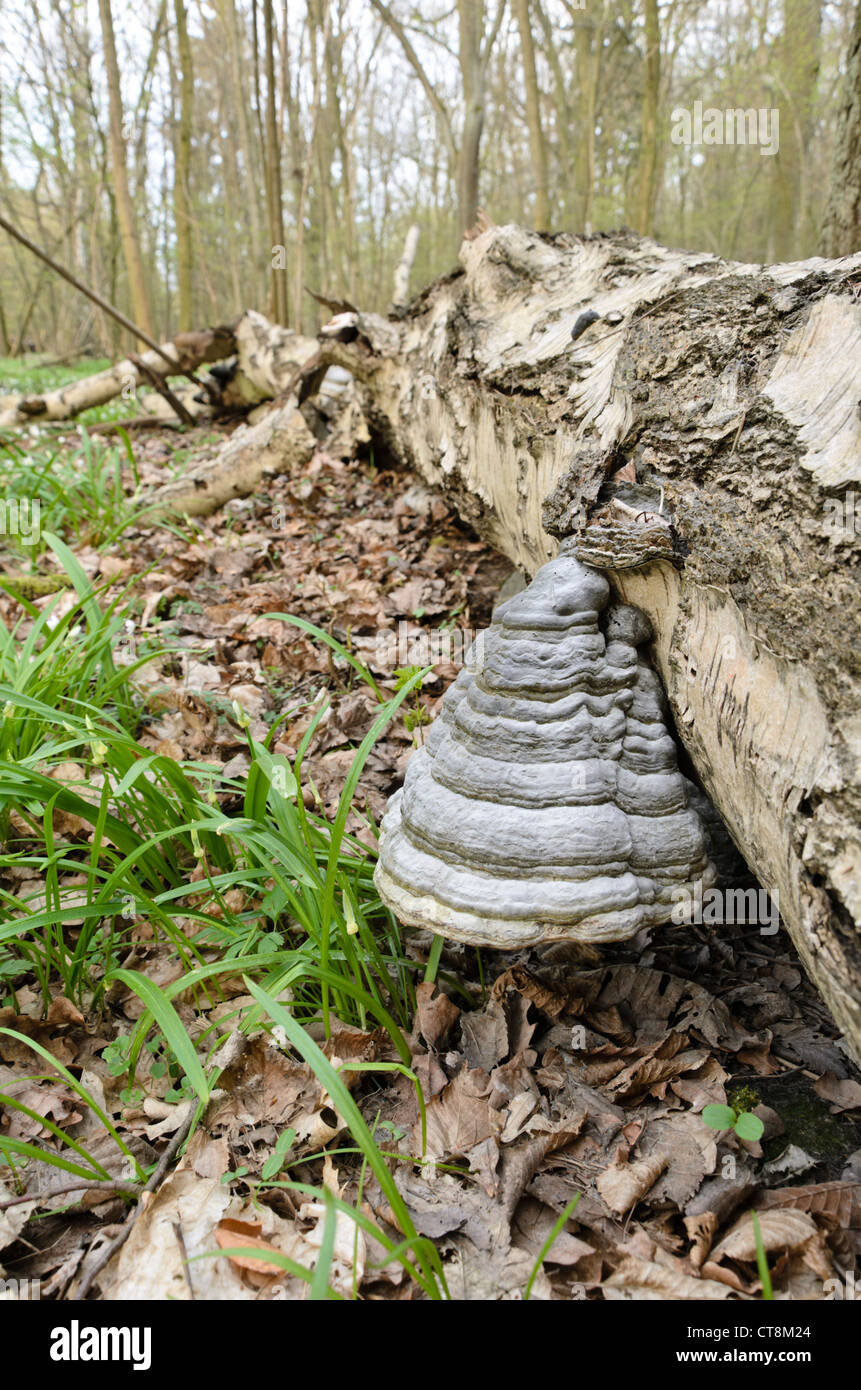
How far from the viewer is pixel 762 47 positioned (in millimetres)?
16500

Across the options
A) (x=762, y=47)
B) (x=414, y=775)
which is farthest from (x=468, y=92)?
(x=762, y=47)

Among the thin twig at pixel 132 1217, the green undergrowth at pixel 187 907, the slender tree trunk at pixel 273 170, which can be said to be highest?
the slender tree trunk at pixel 273 170

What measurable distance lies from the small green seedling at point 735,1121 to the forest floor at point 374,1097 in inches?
1.1

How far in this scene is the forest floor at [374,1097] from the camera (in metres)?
1.48

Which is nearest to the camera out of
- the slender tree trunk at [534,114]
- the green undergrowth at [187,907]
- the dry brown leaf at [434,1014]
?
the green undergrowth at [187,907]

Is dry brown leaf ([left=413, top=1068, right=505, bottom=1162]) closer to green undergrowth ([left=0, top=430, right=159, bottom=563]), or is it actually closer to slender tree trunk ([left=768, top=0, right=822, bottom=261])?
green undergrowth ([left=0, top=430, right=159, bottom=563])

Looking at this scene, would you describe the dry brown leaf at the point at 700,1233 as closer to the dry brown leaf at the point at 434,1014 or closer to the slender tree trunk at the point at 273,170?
the dry brown leaf at the point at 434,1014

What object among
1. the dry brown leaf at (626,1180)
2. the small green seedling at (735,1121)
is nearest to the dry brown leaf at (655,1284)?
the dry brown leaf at (626,1180)

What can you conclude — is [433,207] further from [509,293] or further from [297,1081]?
[297,1081]

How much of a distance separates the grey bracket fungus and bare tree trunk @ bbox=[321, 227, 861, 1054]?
0.41 ft

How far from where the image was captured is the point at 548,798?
1.67m

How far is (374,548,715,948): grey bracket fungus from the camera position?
159cm

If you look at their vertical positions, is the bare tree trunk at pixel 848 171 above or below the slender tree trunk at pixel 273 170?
below
